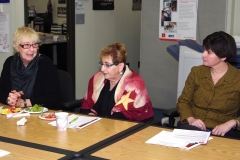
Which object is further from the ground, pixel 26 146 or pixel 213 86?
pixel 213 86

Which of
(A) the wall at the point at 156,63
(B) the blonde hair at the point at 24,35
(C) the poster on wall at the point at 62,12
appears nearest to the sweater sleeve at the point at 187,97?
(B) the blonde hair at the point at 24,35

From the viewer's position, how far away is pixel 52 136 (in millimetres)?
2158

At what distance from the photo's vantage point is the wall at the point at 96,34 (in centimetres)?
570

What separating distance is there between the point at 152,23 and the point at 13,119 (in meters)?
3.14

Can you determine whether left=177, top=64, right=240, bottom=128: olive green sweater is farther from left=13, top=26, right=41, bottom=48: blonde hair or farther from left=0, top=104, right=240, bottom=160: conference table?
left=13, top=26, right=41, bottom=48: blonde hair

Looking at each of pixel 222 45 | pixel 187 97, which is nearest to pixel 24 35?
pixel 187 97

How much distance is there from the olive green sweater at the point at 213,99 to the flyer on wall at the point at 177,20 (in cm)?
216

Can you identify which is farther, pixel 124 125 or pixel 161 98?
pixel 161 98

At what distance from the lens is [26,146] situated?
1.99 metres

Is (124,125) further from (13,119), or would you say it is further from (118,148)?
(13,119)

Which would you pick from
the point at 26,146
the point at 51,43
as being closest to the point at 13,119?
the point at 26,146

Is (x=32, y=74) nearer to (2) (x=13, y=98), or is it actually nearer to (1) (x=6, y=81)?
(1) (x=6, y=81)

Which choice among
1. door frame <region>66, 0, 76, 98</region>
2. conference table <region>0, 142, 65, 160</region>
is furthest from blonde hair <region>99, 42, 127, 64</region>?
door frame <region>66, 0, 76, 98</region>

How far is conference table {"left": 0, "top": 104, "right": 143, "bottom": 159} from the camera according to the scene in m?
1.92
